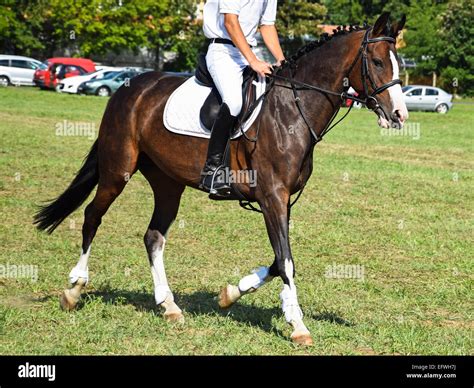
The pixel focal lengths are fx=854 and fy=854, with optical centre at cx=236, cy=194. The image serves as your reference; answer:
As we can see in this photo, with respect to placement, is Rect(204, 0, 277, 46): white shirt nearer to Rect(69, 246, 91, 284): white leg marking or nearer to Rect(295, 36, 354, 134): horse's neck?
Rect(295, 36, 354, 134): horse's neck

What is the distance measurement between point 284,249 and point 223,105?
139 cm

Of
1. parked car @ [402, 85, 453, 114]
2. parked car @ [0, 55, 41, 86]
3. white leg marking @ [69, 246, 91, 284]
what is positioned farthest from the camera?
parked car @ [0, 55, 41, 86]

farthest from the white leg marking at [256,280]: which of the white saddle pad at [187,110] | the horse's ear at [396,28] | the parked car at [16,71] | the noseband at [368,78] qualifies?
the parked car at [16,71]

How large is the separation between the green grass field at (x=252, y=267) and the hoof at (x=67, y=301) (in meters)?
0.07

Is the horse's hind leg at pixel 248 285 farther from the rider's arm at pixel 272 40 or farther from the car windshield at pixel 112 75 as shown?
the car windshield at pixel 112 75

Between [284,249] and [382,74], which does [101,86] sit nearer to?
[284,249]

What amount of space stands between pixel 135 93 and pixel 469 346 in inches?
158

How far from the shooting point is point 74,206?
884 centimetres

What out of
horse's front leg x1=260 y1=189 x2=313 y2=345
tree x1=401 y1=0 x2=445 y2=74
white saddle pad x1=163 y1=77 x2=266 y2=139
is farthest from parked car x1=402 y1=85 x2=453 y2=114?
horse's front leg x1=260 y1=189 x2=313 y2=345

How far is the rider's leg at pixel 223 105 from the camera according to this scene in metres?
7.48

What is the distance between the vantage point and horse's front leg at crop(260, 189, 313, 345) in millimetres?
7035

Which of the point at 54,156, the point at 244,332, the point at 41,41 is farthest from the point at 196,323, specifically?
the point at 41,41

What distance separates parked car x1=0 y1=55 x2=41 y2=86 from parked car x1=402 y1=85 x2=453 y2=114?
74.1 feet

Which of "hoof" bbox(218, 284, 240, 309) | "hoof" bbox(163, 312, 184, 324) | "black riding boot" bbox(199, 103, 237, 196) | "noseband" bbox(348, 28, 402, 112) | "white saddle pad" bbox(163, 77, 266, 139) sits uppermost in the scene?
"noseband" bbox(348, 28, 402, 112)
